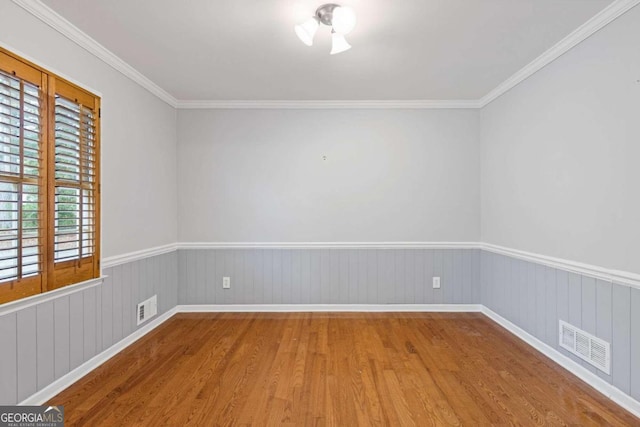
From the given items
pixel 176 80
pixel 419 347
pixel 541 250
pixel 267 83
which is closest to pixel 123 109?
pixel 176 80

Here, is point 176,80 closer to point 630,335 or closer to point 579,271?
point 579,271

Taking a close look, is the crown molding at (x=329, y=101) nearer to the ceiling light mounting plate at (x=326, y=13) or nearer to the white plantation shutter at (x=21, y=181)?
the white plantation shutter at (x=21, y=181)

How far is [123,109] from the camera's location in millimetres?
3240

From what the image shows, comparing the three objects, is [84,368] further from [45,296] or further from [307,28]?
[307,28]

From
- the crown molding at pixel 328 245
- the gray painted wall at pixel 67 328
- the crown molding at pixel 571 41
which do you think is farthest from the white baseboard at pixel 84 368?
the crown molding at pixel 571 41

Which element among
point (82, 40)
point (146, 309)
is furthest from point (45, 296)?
point (82, 40)

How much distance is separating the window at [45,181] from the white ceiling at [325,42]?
22.2 inches

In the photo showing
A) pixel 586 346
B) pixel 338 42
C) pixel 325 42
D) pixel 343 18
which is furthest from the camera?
pixel 325 42

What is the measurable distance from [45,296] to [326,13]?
257cm

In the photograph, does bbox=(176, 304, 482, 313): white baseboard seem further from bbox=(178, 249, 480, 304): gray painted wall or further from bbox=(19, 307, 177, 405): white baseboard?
bbox=(19, 307, 177, 405): white baseboard

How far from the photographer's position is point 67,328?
2504mm

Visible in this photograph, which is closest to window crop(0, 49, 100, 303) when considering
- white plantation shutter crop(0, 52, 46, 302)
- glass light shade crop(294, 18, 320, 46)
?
white plantation shutter crop(0, 52, 46, 302)

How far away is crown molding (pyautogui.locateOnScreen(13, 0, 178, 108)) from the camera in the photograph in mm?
2225

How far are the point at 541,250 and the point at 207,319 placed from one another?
345 centimetres
